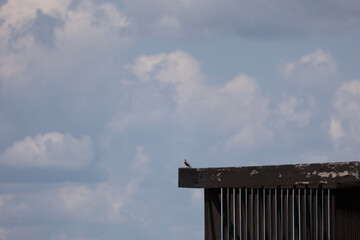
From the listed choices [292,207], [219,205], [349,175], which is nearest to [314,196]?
[292,207]

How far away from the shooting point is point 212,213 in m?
11.5

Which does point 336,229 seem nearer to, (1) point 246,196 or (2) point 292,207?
(2) point 292,207

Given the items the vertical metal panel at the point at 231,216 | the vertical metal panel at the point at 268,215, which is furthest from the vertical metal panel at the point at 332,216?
the vertical metal panel at the point at 231,216

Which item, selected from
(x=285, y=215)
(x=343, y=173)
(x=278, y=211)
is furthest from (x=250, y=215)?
(x=343, y=173)

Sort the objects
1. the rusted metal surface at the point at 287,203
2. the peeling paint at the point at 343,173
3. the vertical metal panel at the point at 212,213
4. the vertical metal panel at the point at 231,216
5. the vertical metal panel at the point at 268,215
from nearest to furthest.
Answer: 1. the peeling paint at the point at 343,173
2. the rusted metal surface at the point at 287,203
3. the vertical metal panel at the point at 268,215
4. the vertical metal panel at the point at 231,216
5. the vertical metal panel at the point at 212,213

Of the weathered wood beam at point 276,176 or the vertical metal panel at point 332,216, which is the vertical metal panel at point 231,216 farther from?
the vertical metal panel at point 332,216

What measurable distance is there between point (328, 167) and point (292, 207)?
1148 mm

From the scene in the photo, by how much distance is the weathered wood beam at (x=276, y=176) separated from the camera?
385 inches

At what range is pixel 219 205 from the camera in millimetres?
11422

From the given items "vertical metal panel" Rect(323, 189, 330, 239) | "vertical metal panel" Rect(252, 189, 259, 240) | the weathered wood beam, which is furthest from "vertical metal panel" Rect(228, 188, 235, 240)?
"vertical metal panel" Rect(323, 189, 330, 239)

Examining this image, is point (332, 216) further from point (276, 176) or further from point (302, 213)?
point (276, 176)

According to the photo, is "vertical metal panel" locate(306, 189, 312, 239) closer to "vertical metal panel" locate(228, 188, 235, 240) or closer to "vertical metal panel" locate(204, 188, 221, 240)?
"vertical metal panel" locate(228, 188, 235, 240)

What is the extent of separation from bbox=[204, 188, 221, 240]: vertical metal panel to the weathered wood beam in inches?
11.7

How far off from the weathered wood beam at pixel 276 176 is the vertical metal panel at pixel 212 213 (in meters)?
0.30
